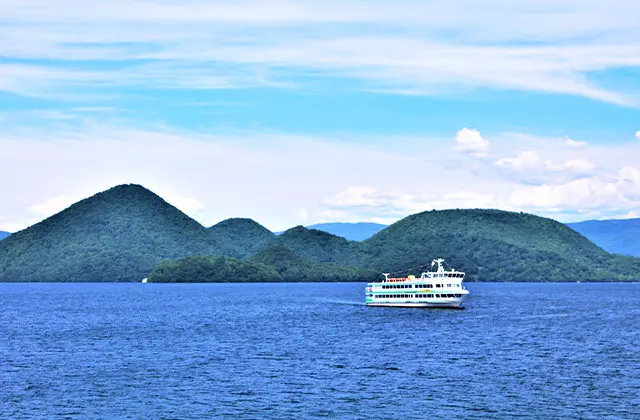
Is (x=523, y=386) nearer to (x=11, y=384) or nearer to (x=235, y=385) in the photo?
(x=235, y=385)

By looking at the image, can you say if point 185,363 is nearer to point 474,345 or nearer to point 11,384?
point 11,384

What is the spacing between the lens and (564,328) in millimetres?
172625

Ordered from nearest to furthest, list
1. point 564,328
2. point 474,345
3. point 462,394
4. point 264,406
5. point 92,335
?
point 264,406 → point 462,394 → point 474,345 → point 92,335 → point 564,328

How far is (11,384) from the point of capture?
97812 mm

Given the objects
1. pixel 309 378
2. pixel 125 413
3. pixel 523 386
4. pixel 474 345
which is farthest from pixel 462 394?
pixel 474 345

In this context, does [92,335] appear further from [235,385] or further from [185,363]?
[235,385]

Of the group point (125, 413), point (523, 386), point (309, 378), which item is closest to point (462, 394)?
point (523, 386)

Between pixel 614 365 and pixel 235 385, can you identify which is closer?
pixel 235 385

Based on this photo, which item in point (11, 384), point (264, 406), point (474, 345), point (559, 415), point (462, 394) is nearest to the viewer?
point (559, 415)

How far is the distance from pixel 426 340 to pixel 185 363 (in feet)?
158

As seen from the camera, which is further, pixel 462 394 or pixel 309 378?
pixel 309 378

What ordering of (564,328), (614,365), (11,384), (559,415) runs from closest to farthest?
(559,415) → (11,384) → (614,365) → (564,328)

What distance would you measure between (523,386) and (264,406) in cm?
3171

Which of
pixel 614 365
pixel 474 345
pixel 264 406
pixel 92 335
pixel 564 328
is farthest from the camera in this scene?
pixel 564 328
